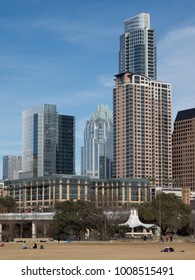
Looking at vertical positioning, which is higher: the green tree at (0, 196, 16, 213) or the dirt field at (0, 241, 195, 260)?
the green tree at (0, 196, 16, 213)

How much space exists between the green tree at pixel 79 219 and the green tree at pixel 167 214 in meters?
13.5

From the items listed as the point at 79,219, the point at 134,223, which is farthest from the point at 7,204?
the point at 134,223

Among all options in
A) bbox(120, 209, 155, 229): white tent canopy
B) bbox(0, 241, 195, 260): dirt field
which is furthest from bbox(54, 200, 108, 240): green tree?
bbox(0, 241, 195, 260): dirt field

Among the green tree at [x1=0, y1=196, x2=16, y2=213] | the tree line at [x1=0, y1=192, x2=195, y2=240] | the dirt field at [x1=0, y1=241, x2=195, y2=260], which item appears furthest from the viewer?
the green tree at [x1=0, y1=196, x2=16, y2=213]

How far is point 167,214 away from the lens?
128 m

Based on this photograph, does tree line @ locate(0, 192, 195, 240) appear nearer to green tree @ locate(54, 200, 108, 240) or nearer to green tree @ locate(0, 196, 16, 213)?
green tree @ locate(54, 200, 108, 240)

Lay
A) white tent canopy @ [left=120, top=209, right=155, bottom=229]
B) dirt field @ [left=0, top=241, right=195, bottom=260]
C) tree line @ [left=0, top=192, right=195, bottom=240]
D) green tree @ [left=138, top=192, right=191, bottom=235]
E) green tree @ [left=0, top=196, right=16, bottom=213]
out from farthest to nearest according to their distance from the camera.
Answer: green tree @ [left=0, top=196, right=16, bottom=213] → green tree @ [left=138, top=192, right=191, bottom=235] → tree line @ [left=0, top=192, right=195, bottom=240] → white tent canopy @ [left=120, top=209, right=155, bottom=229] → dirt field @ [left=0, top=241, right=195, bottom=260]

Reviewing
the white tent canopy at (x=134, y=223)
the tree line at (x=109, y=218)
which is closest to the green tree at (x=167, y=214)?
the tree line at (x=109, y=218)

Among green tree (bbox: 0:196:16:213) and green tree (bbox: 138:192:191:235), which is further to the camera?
green tree (bbox: 0:196:16:213)

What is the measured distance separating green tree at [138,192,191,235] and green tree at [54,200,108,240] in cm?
1349

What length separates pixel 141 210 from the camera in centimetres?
13238

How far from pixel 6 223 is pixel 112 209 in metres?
30.3

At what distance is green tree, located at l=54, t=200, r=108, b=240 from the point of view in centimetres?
11862

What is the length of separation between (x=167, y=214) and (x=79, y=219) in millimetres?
19916
